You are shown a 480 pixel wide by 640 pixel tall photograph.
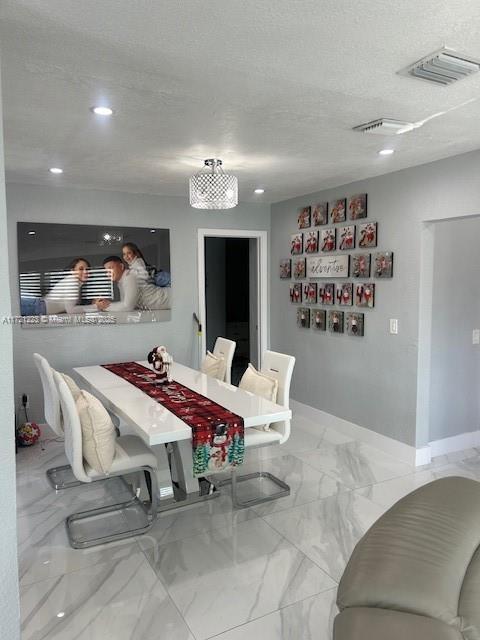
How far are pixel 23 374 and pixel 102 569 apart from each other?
2522mm

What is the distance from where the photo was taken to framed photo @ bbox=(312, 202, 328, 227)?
4.88m

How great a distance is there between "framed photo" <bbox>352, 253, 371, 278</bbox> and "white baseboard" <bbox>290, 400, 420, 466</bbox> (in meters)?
1.45

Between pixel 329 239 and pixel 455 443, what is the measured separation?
224cm

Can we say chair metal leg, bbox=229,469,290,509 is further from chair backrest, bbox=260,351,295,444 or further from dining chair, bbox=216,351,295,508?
chair backrest, bbox=260,351,295,444

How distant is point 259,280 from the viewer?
19.3ft

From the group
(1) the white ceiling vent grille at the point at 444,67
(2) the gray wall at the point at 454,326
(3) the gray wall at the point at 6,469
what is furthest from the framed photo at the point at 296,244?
(3) the gray wall at the point at 6,469

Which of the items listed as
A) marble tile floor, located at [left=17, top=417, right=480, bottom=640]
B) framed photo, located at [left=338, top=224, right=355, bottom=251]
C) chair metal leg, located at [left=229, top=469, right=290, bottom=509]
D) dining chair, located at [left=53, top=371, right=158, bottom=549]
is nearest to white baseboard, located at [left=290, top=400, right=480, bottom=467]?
marble tile floor, located at [left=17, top=417, right=480, bottom=640]

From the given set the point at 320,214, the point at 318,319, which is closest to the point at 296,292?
the point at 318,319

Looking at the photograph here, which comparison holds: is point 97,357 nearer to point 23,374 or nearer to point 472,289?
point 23,374

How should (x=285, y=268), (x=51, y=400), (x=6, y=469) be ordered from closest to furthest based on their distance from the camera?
(x=6, y=469), (x=51, y=400), (x=285, y=268)

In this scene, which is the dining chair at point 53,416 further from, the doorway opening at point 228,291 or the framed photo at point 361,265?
the doorway opening at point 228,291

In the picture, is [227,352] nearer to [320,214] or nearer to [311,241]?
[311,241]

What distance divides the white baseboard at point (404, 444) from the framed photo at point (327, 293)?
3.88 ft

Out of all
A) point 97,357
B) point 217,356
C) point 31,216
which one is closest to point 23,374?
point 97,357
